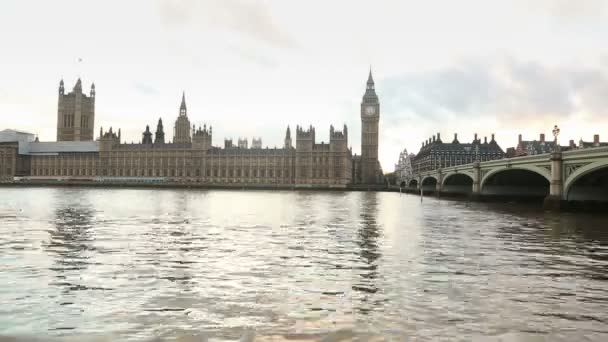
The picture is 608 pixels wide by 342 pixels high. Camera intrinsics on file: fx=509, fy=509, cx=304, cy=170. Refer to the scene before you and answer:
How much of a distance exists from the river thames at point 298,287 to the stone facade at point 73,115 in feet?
631

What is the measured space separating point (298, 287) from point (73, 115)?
680ft

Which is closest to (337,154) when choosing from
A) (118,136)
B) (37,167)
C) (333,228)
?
(118,136)

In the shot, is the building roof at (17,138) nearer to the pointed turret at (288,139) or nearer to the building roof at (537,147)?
the pointed turret at (288,139)

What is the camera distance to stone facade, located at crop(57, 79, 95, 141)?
195250 millimetres

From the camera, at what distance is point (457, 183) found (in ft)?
285

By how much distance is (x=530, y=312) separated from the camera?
8.63 meters

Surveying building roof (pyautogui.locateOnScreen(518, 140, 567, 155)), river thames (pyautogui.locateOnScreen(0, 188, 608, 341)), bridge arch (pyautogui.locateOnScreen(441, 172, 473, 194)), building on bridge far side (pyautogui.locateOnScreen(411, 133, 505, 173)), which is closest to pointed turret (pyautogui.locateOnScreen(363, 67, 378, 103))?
building on bridge far side (pyautogui.locateOnScreen(411, 133, 505, 173))

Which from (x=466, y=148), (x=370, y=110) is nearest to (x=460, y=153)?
(x=466, y=148)

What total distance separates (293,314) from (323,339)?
4.27ft

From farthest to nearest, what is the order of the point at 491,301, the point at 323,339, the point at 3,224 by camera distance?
the point at 3,224
the point at 491,301
the point at 323,339

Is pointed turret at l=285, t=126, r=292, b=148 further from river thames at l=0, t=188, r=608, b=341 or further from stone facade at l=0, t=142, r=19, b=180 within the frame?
river thames at l=0, t=188, r=608, b=341

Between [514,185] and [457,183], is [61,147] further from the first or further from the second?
[514,185]

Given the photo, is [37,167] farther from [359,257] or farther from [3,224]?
[359,257]

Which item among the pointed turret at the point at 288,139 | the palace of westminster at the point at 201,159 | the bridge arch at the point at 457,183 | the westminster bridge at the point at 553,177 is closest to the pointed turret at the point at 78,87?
the palace of westminster at the point at 201,159
